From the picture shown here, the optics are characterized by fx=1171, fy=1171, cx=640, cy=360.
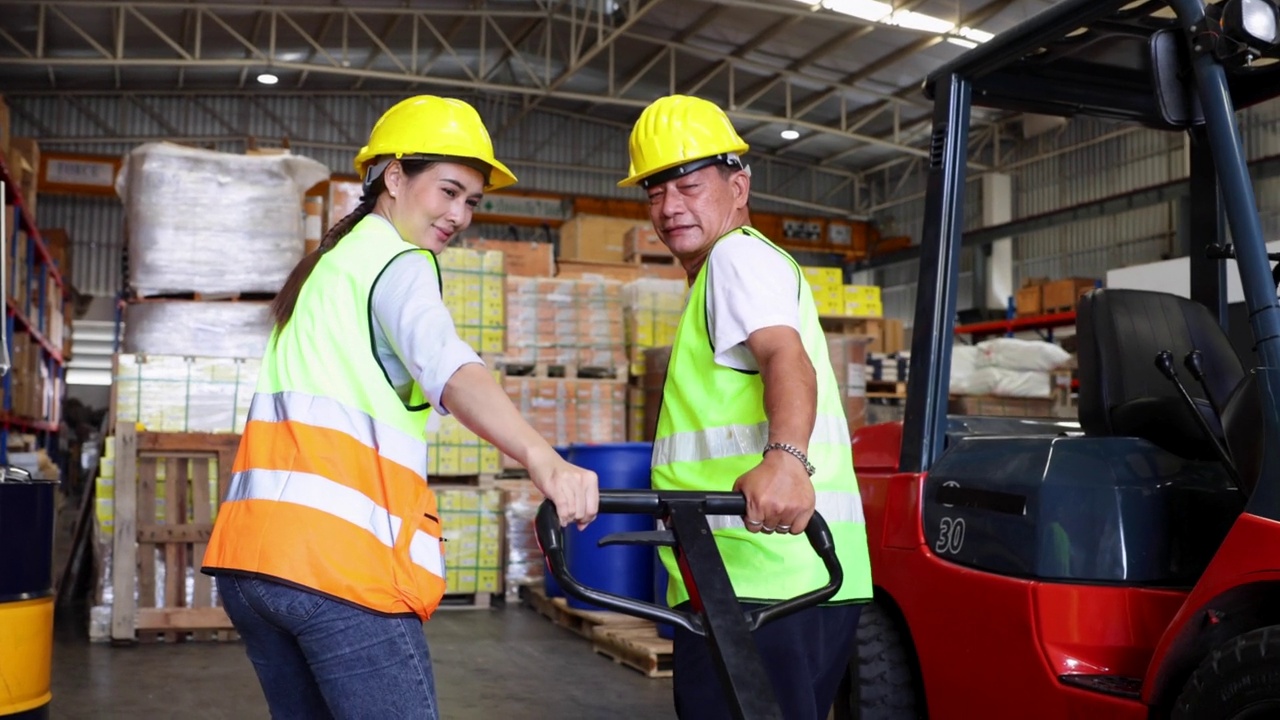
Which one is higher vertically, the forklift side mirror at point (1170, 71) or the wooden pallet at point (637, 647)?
the forklift side mirror at point (1170, 71)

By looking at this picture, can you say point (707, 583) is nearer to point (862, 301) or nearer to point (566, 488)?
point (566, 488)

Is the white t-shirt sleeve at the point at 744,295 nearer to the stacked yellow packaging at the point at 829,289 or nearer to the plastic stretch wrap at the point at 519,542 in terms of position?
the plastic stretch wrap at the point at 519,542

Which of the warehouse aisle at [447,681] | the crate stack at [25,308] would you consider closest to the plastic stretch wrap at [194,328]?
the crate stack at [25,308]

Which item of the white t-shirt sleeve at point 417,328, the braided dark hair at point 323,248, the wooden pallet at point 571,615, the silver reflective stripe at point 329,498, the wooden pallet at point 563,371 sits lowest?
the wooden pallet at point 571,615

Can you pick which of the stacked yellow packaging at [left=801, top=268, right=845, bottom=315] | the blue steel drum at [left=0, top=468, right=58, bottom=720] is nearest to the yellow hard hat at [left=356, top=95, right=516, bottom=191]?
the blue steel drum at [left=0, top=468, right=58, bottom=720]

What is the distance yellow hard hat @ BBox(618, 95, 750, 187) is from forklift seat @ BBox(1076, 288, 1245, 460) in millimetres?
1281

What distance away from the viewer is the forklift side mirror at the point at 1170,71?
2336 millimetres

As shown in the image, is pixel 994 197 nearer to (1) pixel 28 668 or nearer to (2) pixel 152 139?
(2) pixel 152 139

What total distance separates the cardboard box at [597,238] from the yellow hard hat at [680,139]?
15628 mm

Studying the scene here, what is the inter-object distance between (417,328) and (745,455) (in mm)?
635

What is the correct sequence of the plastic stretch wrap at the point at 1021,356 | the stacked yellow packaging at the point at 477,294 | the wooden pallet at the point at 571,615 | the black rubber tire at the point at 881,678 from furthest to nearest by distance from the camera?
the plastic stretch wrap at the point at 1021,356 → the stacked yellow packaging at the point at 477,294 → the wooden pallet at the point at 571,615 → the black rubber tire at the point at 881,678

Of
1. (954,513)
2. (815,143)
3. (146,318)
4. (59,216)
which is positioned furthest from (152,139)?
(954,513)

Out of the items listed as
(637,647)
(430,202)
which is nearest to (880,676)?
(430,202)

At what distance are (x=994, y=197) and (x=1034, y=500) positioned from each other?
19.2m
